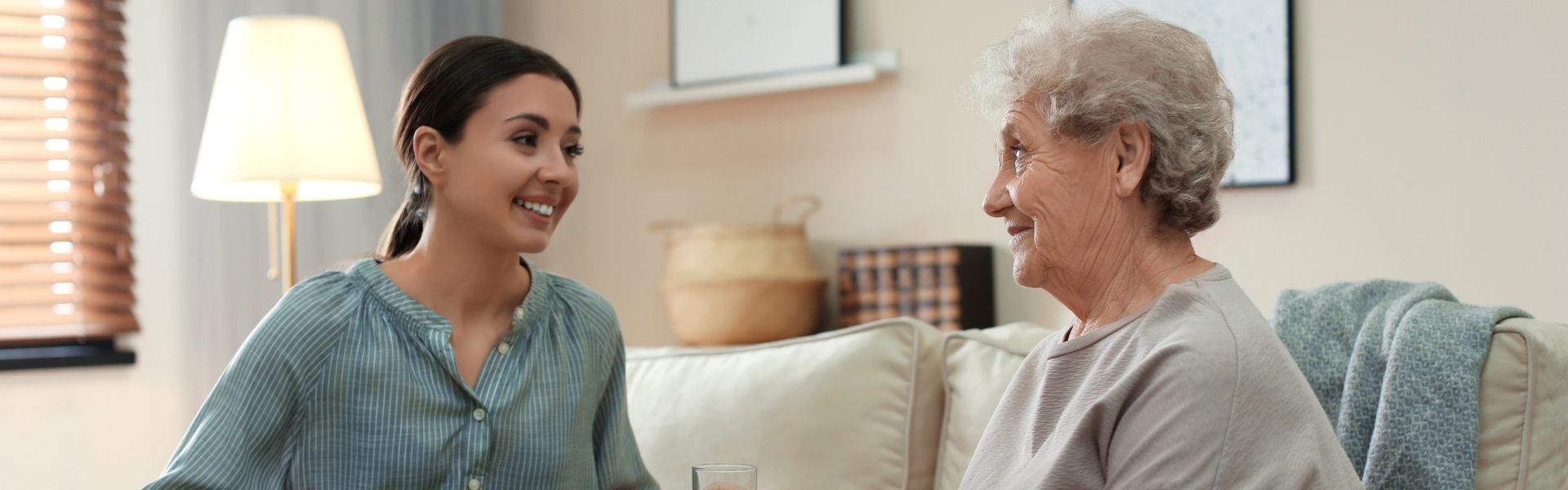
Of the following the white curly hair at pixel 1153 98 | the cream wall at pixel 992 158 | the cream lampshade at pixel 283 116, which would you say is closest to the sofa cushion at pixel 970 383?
the white curly hair at pixel 1153 98

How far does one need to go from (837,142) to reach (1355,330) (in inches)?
77.7

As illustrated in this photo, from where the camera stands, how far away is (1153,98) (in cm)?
102

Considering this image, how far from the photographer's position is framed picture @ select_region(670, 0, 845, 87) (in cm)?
314

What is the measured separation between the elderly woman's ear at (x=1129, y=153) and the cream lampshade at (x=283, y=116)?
5.48 ft

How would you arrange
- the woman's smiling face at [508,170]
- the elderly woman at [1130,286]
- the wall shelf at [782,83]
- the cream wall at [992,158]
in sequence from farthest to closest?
1. the wall shelf at [782,83]
2. the cream wall at [992,158]
3. the woman's smiling face at [508,170]
4. the elderly woman at [1130,286]

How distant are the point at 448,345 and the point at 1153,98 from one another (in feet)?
2.75

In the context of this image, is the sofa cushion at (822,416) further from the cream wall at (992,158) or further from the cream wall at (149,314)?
the cream wall at (149,314)

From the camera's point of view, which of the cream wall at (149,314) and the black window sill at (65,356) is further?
the cream wall at (149,314)

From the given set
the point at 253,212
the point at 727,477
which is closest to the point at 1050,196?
the point at 727,477

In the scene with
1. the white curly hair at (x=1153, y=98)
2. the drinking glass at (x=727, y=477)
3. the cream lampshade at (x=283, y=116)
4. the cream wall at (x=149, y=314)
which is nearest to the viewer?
the white curly hair at (x=1153, y=98)

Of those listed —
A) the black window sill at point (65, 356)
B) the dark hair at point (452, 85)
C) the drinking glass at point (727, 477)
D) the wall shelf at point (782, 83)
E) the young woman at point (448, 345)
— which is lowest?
the black window sill at point (65, 356)

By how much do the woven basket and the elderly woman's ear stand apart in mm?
1885

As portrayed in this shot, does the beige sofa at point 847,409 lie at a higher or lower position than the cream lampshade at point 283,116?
lower

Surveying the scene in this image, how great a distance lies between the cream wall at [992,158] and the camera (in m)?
2.31
